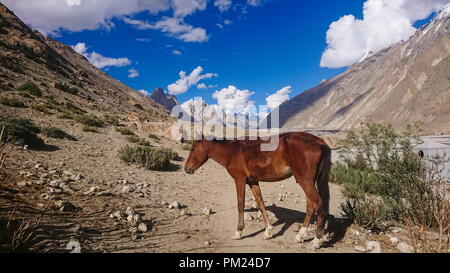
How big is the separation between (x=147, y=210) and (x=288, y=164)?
375 cm

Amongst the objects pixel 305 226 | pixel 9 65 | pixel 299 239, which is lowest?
pixel 299 239

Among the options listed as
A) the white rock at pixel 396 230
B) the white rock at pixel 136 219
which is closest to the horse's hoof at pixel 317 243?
the white rock at pixel 396 230

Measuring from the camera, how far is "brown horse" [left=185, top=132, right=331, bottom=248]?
5.14 meters

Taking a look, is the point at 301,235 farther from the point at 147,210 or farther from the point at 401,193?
the point at 147,210

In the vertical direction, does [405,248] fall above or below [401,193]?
below

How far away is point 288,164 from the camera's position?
543cm

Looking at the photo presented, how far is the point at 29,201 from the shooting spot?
579cm

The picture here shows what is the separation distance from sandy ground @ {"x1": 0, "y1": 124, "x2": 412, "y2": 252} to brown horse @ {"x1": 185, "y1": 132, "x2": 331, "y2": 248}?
726 mm

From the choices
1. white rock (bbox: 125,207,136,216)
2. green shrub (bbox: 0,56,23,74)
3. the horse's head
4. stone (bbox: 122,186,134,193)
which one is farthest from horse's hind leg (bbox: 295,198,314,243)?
green shrub (bbox: 0,56,23,74)

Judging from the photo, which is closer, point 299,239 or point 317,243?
point 317,243

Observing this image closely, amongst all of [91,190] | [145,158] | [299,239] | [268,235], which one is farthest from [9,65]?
[299,239]

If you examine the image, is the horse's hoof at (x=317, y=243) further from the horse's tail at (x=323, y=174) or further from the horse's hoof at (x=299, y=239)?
the horse's tail at (x=323, y=174)
